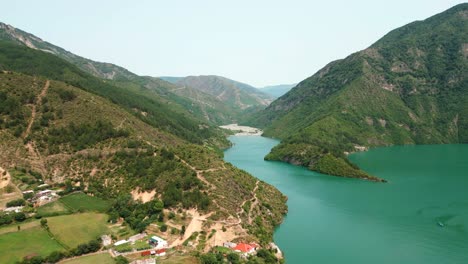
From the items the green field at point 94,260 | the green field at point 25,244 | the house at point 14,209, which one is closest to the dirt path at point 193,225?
the green field at point 94,260

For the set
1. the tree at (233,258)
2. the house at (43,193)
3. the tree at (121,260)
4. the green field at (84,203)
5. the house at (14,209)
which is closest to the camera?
the tree at (121,260)

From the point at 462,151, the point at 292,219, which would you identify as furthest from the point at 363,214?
the point at 462,151

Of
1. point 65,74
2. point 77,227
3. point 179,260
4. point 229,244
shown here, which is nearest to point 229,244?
point 229,244

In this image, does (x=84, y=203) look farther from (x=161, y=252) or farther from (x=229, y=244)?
(x=229, y=244)

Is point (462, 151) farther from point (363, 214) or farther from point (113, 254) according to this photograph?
point (113, 254)

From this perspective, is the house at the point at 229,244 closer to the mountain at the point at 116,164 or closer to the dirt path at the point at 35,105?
the mountain at the point at 116,164

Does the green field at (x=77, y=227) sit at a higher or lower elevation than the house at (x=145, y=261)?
lower

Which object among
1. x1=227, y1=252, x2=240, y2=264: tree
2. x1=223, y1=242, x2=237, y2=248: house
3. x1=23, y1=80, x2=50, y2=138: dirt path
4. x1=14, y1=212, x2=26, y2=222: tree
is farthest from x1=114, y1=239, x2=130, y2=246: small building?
x1=23, y1=80, x2=50, y2=138: dirt path

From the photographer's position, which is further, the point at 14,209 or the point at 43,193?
the point at 43,193
